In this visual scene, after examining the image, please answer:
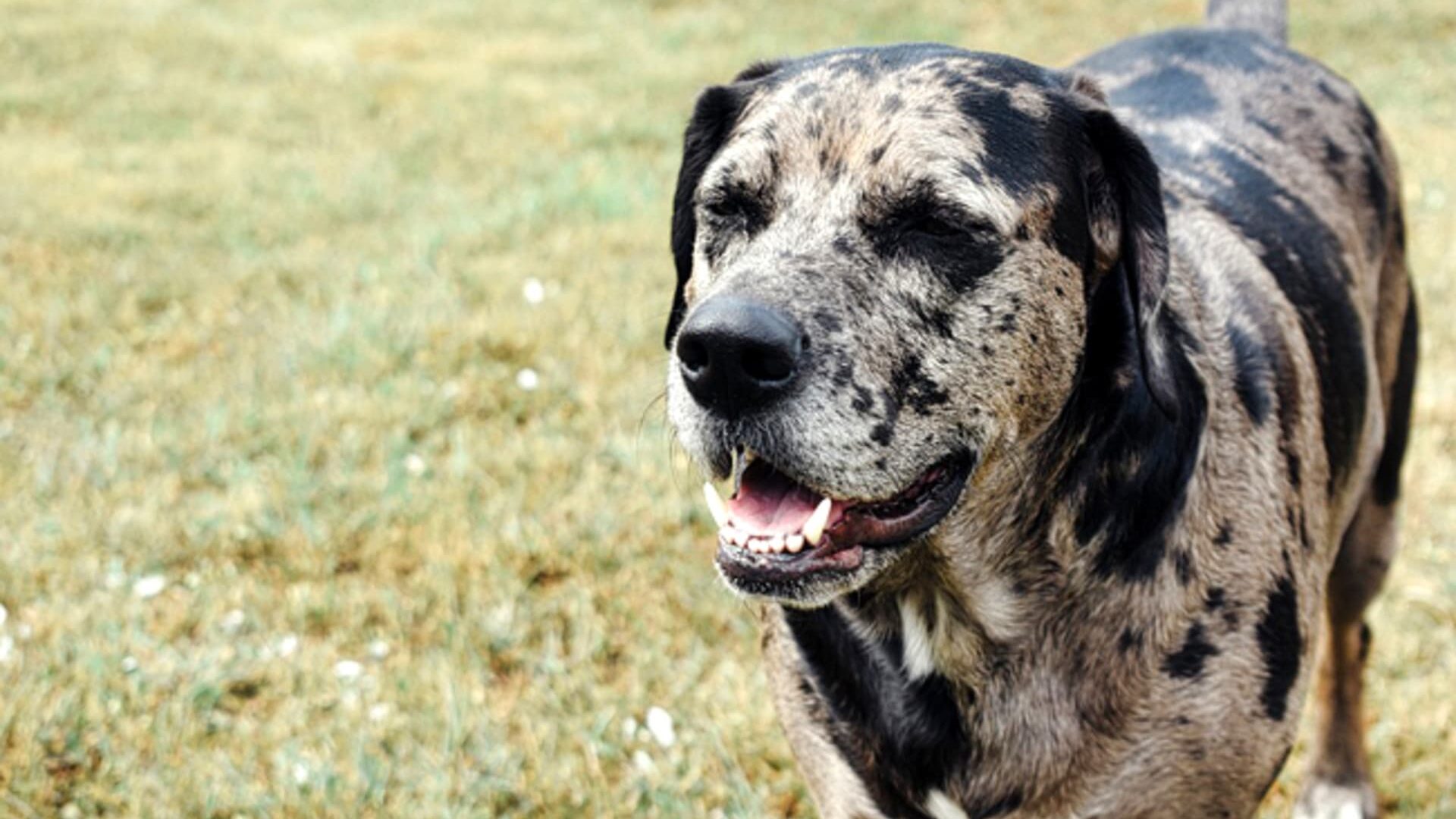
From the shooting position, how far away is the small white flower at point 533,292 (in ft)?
21.8

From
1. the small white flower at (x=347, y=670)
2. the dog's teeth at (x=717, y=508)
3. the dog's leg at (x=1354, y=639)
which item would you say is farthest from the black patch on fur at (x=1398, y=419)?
the small white flower at (x=347, y=670)

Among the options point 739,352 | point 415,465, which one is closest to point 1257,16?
point 739,352

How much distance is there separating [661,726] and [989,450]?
69.4 inches

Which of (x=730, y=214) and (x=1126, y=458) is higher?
(x=730, y=214)

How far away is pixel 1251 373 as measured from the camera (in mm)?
2701

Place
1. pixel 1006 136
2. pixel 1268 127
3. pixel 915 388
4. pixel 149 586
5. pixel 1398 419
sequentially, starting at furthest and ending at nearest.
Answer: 1. pixel 149 586
2. pixel 1398 419
3. pixel 1268 127
4. pixel 1006 136
5. pixel 915 388

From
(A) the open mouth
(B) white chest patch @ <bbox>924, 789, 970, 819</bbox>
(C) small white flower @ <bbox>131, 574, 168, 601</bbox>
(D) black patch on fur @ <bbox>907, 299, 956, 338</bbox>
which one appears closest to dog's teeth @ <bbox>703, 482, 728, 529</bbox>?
(A) the open mouth

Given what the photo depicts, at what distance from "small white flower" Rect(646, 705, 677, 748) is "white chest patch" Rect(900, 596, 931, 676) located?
1.31m

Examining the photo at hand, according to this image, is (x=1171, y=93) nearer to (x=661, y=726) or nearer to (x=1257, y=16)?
(x=1257, y=16)

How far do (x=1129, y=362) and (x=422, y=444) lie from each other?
135 inches

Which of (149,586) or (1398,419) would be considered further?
(149,586)

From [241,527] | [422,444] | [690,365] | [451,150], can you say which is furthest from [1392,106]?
[690,365]

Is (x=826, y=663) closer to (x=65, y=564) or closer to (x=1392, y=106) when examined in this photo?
(x=65, y=564)

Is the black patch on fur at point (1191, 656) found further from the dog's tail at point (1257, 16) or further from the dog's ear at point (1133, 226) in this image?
the dog's tail at point (1257, 16)
